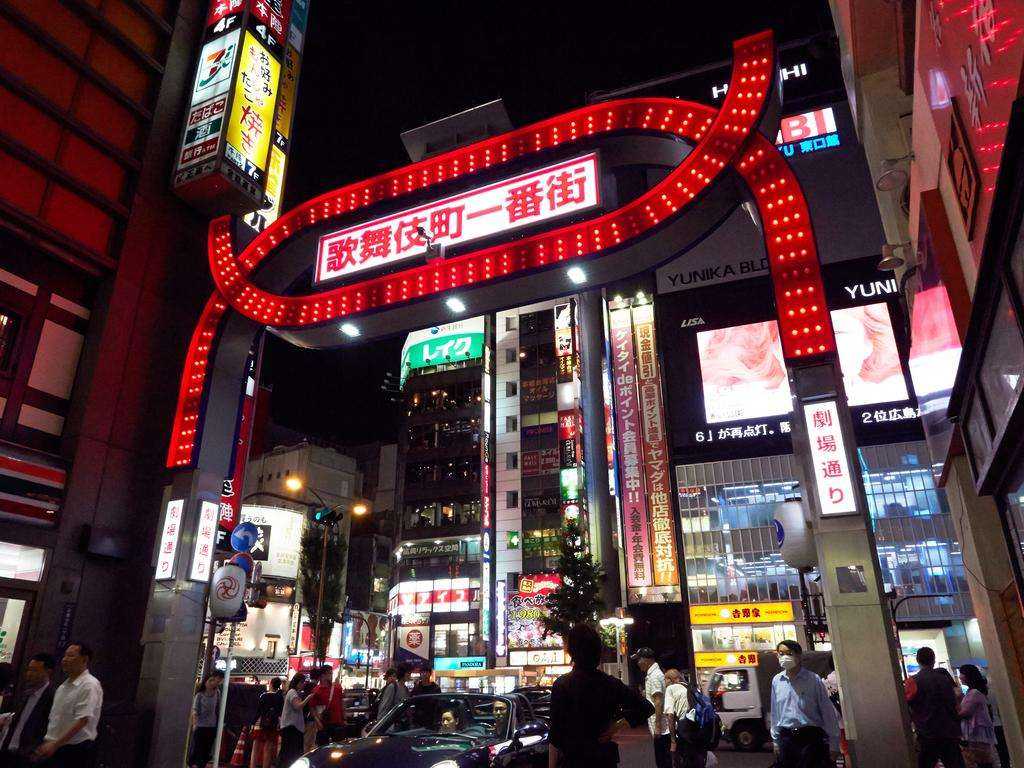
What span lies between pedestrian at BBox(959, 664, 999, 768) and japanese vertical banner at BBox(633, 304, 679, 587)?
33649 mm

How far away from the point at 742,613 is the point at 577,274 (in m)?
36.4

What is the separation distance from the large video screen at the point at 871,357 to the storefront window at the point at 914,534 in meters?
20.5

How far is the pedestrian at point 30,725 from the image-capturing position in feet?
17.2

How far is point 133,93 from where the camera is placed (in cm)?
1273

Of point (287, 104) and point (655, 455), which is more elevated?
point (287, 104)

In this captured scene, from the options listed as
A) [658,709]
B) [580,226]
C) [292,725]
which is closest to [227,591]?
[292,725]

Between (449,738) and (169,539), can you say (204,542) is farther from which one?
(449,738)

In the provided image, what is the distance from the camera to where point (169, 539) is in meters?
10.6

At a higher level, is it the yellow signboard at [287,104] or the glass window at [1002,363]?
the yellow signboard at [287,104]

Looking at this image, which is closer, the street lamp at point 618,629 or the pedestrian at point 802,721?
the pedestrian at point 802,721

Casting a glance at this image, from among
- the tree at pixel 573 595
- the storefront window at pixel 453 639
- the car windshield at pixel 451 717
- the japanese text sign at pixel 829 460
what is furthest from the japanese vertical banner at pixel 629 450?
the japanese text sign at pixel 829 460

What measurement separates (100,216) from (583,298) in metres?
49.2

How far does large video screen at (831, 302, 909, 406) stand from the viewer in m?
23.5

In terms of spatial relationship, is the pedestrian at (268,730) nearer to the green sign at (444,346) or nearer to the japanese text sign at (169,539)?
the japanese text sign at (169,539)
